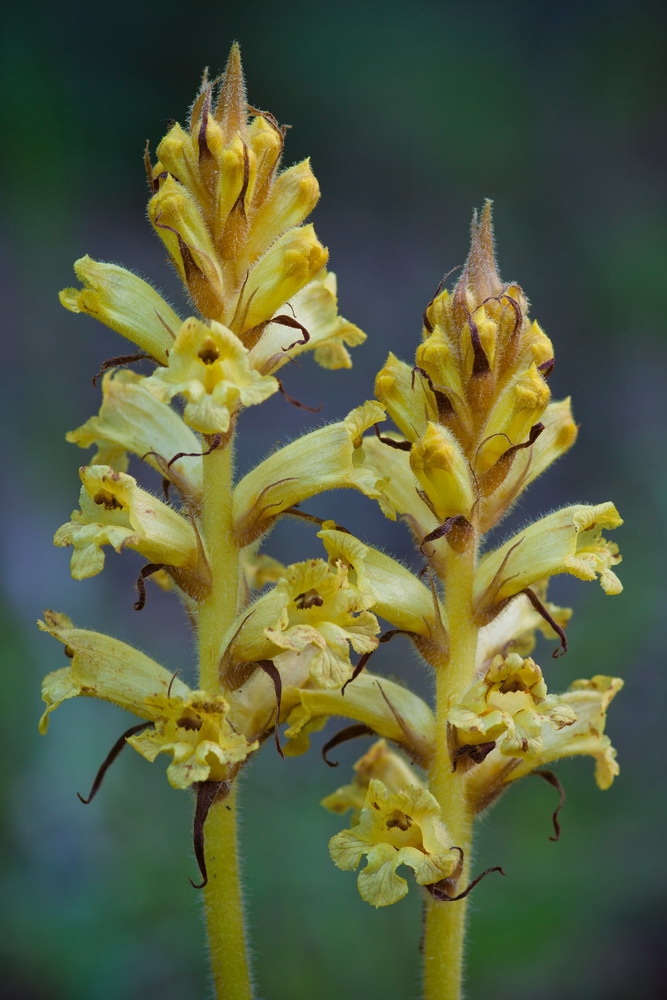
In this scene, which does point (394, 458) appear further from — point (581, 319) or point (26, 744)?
point (581, 319)

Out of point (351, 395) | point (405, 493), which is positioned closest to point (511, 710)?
point (405, 493)

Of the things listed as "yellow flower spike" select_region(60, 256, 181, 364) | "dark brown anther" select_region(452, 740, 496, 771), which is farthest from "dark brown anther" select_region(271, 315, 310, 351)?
"dark brown anther" select_region(452, 740, 496, 771)

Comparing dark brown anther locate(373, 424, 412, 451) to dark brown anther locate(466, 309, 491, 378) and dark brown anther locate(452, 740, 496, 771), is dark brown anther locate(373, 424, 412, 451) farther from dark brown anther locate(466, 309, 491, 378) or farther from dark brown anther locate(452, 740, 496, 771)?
dark brown anther locate(452, 740, 496, 771)

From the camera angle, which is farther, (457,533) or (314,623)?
(457,533)

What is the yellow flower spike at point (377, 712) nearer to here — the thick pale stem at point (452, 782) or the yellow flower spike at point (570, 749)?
the thick pale stem at point (452, 782)

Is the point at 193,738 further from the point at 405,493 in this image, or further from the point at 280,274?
the point at 280,274

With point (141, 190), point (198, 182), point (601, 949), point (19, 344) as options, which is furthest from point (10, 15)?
point (601, 949)

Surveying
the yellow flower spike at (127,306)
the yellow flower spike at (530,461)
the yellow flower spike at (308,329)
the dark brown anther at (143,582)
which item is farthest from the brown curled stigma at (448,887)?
the yellow flower spike at (127,306)
